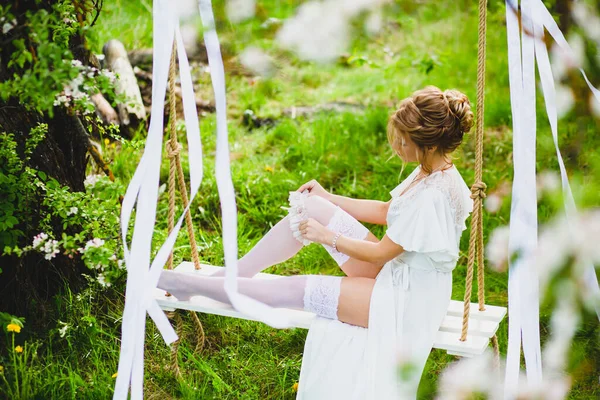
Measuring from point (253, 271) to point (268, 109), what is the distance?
7.40ft

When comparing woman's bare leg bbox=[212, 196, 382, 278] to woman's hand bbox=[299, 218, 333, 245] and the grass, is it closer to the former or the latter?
woman's hand bbox=[299, 218, 333, 245]

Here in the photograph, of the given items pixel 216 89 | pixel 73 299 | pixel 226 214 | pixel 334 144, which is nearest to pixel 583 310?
pixel 226 214

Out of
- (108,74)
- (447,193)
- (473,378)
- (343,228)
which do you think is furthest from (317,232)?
(108,74)

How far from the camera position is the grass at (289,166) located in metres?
2.45

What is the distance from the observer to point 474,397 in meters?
2.39

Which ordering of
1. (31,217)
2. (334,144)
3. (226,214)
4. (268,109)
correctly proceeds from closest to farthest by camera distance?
(226,214) < (31,217) < (334,144) < (268,109)

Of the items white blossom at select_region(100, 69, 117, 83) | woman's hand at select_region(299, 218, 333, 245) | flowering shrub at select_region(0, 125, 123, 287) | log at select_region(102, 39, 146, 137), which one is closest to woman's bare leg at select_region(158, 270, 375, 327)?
woman's hand at select_region(299, 218, 333, 245)

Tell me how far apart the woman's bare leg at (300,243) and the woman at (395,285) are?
76 mm

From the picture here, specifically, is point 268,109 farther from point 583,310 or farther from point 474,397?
point 583,310

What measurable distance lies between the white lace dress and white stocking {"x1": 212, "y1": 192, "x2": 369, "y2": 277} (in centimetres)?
21

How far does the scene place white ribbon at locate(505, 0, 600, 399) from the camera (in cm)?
188

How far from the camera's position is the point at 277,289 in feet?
7.30

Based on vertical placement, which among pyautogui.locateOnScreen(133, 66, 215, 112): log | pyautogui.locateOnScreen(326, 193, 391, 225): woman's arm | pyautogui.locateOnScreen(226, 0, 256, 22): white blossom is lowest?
pyautogui.locateOnScreen(326, 193, 391, 225): woman's arm

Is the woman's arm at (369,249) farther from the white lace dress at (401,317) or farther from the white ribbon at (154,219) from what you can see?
the white ribbon at (154,219)
